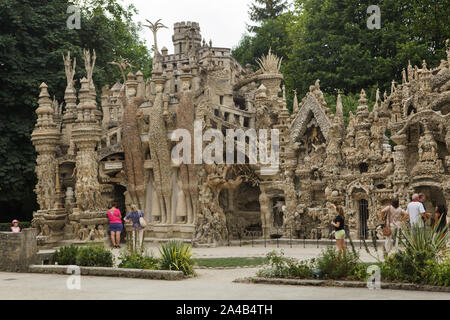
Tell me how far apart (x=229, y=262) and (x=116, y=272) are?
419 cm

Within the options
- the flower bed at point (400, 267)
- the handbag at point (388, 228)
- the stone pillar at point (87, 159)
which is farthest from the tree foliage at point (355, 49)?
the flower bed at point (400, 267)

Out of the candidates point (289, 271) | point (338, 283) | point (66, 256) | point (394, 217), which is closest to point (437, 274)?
Result: point (338, 283)

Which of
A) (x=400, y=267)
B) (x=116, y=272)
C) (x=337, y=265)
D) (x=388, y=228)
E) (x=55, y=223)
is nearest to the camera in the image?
(x=400, y=267)

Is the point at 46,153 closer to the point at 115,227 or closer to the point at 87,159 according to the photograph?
the point at 87,159

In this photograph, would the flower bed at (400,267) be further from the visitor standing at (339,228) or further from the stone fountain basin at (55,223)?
the stone fountain basin at (55,223)

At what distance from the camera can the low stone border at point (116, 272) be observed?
14.6 m

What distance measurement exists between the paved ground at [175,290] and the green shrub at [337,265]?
809 millimetres

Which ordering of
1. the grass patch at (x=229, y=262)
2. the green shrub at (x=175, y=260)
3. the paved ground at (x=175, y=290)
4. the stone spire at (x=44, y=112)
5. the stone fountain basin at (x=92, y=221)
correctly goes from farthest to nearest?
the stone spire at (x=44, y=112), the stone fountain basin at (x=92, y=221), the grass patch at (x=229, y=262), the green shrub at (x=175, y=260), the paved ground at (x=175, y=290)

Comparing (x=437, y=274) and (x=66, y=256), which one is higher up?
(x=66, y=256)

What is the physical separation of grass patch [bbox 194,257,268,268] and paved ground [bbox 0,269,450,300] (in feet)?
7.01

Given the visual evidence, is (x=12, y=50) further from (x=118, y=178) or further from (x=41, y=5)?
(x=118, y=178)

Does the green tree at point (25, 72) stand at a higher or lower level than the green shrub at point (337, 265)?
higher

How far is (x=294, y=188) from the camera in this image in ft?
85.8

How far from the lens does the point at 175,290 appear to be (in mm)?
12859
